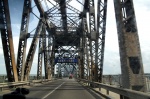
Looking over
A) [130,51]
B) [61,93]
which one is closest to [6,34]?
[61,93]

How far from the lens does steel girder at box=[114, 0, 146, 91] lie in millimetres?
10000

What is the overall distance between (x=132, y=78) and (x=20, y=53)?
21.1 metres

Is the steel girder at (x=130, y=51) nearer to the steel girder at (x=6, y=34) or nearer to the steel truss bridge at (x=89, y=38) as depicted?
the steel truss bridge at (x=89, y=38)

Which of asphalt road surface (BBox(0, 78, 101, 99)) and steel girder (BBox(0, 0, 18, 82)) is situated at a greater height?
steel girder (BBox(0, 0, 18, 82))

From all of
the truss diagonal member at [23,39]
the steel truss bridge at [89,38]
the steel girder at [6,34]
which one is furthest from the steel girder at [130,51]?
the truss diagonal member at [23,39]

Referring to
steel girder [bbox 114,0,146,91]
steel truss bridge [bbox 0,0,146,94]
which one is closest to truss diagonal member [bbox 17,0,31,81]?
steel truss bridge [bbox 0,0,146,94]

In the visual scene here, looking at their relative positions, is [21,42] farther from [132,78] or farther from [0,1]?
[132,78]

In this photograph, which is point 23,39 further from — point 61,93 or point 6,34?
point 61,93

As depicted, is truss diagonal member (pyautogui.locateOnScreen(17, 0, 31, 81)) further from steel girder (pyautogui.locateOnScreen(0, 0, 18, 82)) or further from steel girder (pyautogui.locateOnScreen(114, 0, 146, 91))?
steel girder (pyautogui.locateOnScreen(114, 0, 146, 91))

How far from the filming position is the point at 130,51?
400 inches

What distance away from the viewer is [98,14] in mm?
25422

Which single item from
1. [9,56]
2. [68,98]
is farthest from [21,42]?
[68,98]

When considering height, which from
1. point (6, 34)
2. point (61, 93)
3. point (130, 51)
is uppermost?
point (6, 34)

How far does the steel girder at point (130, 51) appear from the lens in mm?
10000
